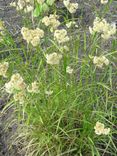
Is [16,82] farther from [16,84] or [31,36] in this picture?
[31,36]

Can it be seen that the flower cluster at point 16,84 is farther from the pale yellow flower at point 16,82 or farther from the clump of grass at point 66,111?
the clump of grass at point 66,111

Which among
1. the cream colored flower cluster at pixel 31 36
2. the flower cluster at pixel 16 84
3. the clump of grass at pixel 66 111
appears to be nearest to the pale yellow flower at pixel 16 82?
the flower cluster at pixel 16 84

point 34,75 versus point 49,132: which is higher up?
point 34,75

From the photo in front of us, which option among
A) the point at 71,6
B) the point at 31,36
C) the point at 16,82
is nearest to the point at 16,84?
the point at 16,82

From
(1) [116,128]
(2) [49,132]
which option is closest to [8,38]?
(2) [49,132]

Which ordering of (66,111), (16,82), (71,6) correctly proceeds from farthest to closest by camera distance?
(66,111) → (71,6) → (16,82)

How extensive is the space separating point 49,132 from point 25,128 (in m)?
0.23

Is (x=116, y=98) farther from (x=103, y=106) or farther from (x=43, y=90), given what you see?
(x=43, y=90)

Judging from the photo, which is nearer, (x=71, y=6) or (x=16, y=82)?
(x=16, y=82)

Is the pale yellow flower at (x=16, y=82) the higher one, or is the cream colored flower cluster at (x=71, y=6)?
the cream colored flower cluster at (x=71, y=6)

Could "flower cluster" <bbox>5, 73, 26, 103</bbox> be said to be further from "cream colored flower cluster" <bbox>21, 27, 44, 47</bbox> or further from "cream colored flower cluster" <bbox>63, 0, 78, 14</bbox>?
"cream colored flower cluster" <bbox>63, 0, 78, 14</bbox>

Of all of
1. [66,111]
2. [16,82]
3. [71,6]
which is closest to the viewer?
[16,82]

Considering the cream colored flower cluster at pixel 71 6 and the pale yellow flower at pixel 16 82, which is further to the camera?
the cream colored flower cluster at pixel 71 6

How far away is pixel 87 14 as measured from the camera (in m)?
4.07
